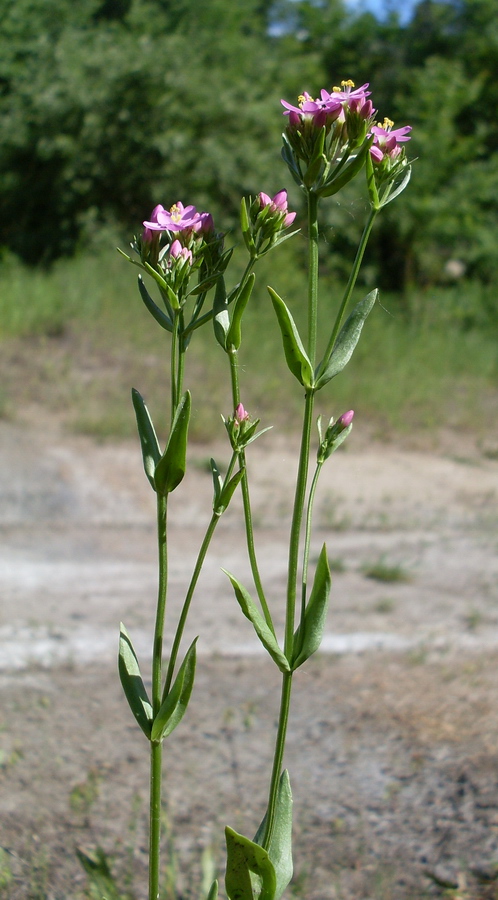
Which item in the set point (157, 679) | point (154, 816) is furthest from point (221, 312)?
point (154, 816)

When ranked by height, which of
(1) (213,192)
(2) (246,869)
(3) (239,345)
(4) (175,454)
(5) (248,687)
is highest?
(1) (213,192)

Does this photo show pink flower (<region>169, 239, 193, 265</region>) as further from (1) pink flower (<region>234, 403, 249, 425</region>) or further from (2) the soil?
(2) the soil

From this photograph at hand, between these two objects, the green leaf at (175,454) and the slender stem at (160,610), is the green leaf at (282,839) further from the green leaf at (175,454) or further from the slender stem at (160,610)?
the green leaf at (175,454)

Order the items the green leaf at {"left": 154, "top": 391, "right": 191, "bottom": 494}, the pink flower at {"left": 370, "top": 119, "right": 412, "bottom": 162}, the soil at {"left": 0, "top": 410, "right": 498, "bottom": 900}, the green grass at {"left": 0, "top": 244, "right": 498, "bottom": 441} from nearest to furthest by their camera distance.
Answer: the green leaf at {"left": 154, "top": 391, "right": 191, "bottom": 494}, the pink flower at {"left": 370, "top": 119, "right": 412, "bottom": 162}, the soil at {"left": 0, "top": 410, "right": 498, "bottom": 900}, the green grass at {"left": 0, "top": 244, "right": 498, "bottom": 441}

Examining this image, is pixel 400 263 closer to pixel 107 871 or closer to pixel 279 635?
pixel 279 635

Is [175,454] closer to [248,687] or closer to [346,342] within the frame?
[346,342]

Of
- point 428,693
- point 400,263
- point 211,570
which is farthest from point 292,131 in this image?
point 400,263

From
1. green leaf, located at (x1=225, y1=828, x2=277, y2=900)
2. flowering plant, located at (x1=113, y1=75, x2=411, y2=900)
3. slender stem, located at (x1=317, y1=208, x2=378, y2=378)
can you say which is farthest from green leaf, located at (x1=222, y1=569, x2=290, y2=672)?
slender stem, located at (x1=317, y1=208, x2=378, y2=378)
